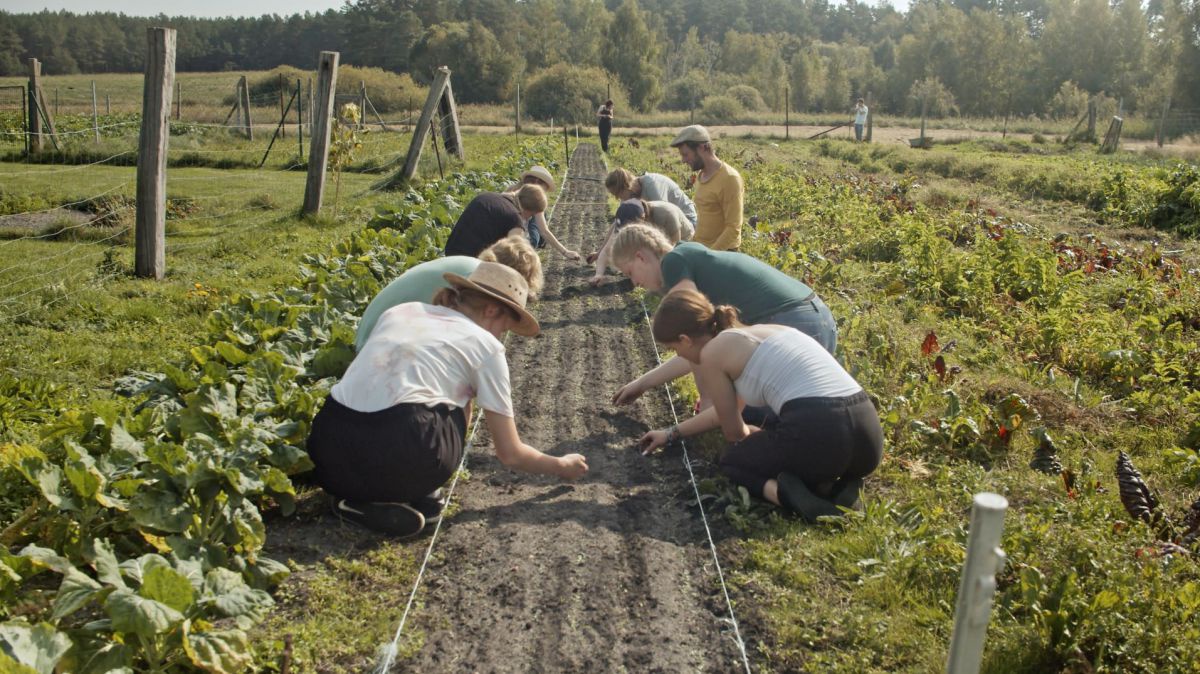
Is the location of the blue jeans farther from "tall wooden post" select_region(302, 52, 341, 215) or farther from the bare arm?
"tall wooden post" select_region(302, 52, 341, 215)

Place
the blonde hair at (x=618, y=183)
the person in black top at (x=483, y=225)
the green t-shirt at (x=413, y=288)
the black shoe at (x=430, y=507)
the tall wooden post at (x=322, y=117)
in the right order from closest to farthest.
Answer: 1. the black shoe at (x=430, y=507)
2. the green t-shirt at (x=413, y=288)
3. the person in black top at (x=483, y=225)
4. the blonde hair at (x=618, y=183)
5. the tall wooden post at (x=322, y=117)

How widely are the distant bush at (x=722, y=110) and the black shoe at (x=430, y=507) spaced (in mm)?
40111

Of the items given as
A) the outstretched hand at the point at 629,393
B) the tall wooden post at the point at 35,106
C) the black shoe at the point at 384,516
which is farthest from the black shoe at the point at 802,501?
the tall wooden post at the point at 35,106

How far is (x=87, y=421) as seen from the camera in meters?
3.62

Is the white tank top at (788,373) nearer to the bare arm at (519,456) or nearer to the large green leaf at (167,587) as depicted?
the bare arm at (519,456)

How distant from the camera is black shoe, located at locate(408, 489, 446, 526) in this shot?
4094 mm

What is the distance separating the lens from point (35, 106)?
16891 mm

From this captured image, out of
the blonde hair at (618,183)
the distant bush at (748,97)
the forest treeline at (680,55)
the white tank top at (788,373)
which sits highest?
the forest treeline at (680,55)

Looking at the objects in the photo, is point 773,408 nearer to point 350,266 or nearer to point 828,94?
point 350,266

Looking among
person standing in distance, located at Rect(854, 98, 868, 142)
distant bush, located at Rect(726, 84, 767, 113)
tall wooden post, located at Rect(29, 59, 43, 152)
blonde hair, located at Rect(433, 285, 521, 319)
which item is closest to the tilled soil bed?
blonde hair, located at Rect(433, 285, 521, 319)

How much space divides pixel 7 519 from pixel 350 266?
3284 mm

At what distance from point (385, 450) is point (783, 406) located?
1755mm

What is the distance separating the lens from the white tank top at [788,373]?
408cm

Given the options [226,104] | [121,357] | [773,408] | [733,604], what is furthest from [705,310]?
[226,104]
